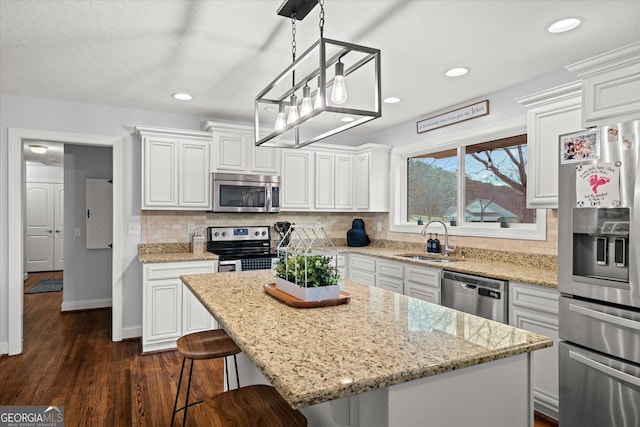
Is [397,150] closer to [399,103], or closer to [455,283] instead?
[399,103]

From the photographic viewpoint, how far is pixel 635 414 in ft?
6.28

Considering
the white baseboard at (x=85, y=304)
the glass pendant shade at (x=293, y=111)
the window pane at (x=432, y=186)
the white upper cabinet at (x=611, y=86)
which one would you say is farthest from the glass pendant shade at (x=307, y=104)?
the white baseboard at (x=85, y=304)

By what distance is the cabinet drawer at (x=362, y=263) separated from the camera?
167 inches

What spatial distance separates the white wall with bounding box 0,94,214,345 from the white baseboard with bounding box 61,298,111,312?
1675 mm

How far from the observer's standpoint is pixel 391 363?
3.63 feet

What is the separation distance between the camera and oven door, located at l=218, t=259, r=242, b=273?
388 centimetres

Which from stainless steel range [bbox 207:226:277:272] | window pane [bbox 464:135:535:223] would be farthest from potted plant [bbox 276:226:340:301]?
window pane [bbox 464:135:535:223]

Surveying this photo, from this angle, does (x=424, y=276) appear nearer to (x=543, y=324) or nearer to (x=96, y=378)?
(x=543, y=324)

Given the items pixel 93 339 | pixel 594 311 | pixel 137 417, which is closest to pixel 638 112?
pixel 594 311

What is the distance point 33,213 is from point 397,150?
7.91 m

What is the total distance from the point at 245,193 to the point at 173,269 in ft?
3.66

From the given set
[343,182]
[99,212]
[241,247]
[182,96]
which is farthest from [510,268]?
[99,212]

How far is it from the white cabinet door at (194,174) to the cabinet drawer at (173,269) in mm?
647

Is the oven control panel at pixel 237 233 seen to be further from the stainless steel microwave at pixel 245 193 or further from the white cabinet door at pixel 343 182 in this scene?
the white cabinet door at pixel 343 182
